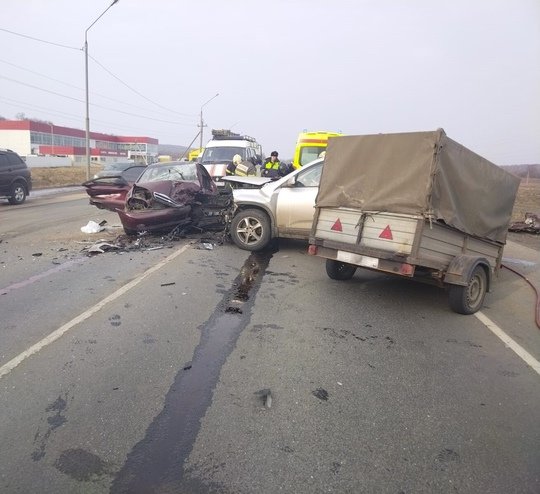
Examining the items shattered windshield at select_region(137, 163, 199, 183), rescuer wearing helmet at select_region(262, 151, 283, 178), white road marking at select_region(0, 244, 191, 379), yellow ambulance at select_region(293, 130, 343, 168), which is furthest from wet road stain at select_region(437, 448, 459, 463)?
yellow ambulance at select_region(293, 130, 343, 168)

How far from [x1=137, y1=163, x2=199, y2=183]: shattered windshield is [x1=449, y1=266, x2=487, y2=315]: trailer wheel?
7192mm

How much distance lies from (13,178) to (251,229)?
40.1ft

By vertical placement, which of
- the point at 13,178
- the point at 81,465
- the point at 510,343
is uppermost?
the point at 510,343

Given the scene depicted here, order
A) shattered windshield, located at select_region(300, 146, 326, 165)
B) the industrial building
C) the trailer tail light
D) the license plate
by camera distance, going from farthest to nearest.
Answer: the industrial building < shattered windshield, located at select_region(300, 146, 326, 165) < the license plate < the trailer tail light

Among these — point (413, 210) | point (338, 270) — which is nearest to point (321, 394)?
point (413, 210)

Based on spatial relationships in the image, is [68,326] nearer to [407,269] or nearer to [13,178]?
[407,269]

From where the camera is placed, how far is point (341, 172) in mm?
6461

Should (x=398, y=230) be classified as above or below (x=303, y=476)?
above

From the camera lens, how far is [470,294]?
5.93 m

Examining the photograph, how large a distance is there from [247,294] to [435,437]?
353cm

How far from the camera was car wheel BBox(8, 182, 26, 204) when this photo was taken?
17.1 metres

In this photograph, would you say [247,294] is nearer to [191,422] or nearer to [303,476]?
[191,422]

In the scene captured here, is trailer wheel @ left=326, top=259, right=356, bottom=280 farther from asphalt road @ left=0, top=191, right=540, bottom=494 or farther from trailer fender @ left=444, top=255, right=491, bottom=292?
trailer fender @ left=444, top=255, right=491, bottom=292

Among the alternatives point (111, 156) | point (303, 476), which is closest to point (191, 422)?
point (303, 476)
